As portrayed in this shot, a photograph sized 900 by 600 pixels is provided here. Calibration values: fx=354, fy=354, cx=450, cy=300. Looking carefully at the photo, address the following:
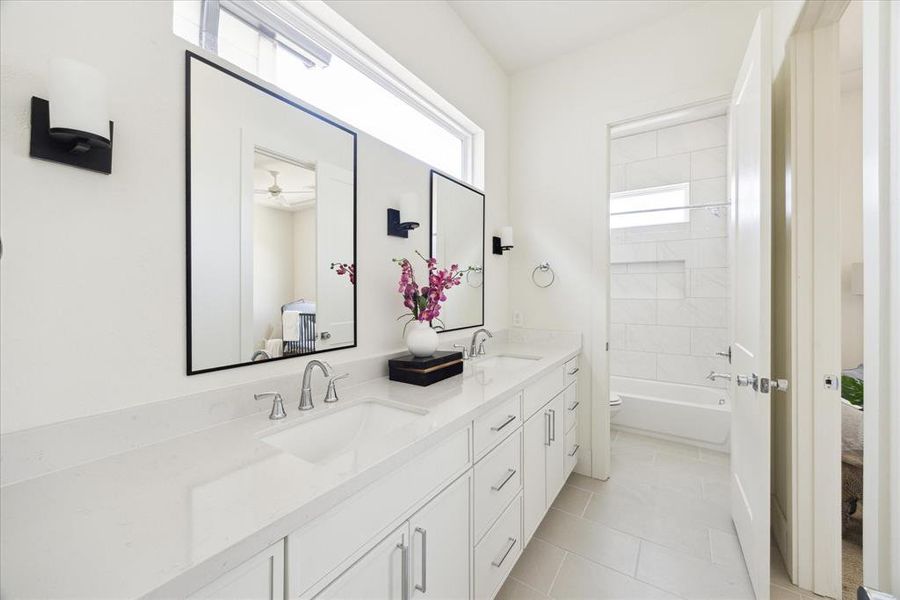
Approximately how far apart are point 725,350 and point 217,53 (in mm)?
3946

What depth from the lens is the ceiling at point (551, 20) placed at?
2025mm

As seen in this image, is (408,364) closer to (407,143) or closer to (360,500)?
(360,500)

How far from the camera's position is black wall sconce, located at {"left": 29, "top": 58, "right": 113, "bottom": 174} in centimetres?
72

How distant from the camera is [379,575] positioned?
2.68ft

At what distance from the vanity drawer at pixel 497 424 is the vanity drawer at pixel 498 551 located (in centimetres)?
31

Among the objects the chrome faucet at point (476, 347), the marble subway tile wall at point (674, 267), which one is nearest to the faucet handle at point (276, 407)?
the chrome faucet at point (476, 347)

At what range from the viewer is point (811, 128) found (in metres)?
1.42

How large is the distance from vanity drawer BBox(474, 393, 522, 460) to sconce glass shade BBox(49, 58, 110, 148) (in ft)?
4.04

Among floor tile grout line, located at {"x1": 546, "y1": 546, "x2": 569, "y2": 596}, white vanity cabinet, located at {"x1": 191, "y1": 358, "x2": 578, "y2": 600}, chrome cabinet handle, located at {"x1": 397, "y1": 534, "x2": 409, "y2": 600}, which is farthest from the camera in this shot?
floor tile grout line, located at {"x1": 546, "y1": 546, "x2": 569, "y2": 596}

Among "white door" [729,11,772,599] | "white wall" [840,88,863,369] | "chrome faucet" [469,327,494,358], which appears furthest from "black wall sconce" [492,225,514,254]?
"white wall" [840,88,863,369]

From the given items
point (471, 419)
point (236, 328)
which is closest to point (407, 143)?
point (236, 328)

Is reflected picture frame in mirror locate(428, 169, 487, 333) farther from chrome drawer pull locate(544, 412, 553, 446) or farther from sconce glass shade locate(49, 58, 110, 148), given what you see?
sconce glass shade locate(49, 58, 110, 148)

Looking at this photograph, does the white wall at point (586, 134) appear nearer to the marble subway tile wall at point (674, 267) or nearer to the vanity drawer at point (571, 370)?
the vanity drawer at point (571, 370)

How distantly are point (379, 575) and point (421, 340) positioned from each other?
2.88 feet
